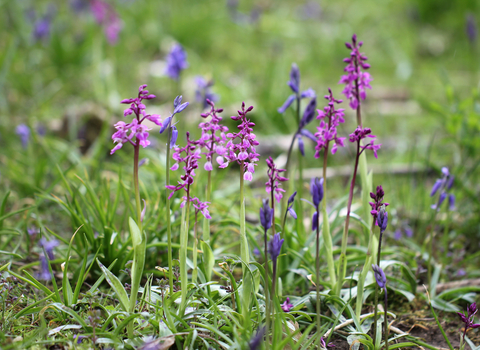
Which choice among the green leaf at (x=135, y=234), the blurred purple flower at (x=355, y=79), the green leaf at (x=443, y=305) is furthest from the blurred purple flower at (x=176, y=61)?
the green leaf at (x=443, y=305)

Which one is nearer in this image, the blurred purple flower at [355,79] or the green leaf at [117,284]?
the green leaf at [117,284]

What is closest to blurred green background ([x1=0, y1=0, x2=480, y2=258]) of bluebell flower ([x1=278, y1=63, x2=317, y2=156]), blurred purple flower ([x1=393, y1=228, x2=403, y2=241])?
blurred purple flower ([x1=393, y1=228, x2=403, y2=241])

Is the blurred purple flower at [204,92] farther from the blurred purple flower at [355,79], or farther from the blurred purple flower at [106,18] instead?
the blurred purple flower at [106,18]

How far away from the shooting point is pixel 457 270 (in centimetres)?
275

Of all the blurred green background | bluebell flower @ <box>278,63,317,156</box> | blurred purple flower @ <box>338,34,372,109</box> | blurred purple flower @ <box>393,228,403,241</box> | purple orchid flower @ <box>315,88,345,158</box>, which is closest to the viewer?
purple orchid flower @ <box>315,88,345,158</box>

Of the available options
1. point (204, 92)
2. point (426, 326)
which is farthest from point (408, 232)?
point (204, 92)

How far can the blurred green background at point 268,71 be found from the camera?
12.6 feet

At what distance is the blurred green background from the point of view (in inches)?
151

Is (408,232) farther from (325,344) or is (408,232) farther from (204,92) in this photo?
(204,92)

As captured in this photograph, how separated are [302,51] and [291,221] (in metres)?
5.93

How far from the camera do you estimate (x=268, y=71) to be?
18.7 ft

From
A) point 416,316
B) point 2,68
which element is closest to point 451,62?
point 416,316

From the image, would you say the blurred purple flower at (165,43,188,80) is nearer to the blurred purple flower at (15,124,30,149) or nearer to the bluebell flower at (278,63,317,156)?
the bluebell flower at (278,63,317,156)

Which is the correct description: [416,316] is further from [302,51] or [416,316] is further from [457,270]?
[302,51]
